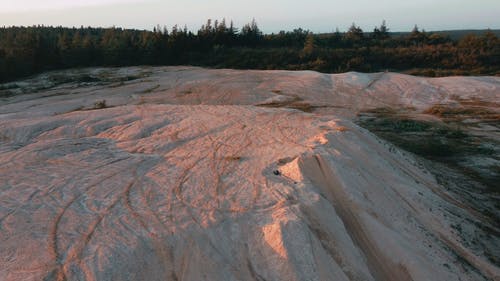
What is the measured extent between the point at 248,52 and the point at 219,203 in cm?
3478

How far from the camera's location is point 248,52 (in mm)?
41219

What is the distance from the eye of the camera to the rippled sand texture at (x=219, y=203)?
21.1 feet

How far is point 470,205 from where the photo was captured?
386 inches

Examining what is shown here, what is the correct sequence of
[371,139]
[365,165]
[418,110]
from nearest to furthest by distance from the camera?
1. [365,165]
2. [371,139]
3. [418,110]

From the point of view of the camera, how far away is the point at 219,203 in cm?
809

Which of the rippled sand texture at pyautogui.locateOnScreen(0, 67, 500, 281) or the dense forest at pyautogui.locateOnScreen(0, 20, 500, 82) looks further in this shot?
the dense forest at pyautogui.locateOnScreen(0, 20, 500, 82)

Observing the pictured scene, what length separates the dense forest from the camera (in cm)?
3422

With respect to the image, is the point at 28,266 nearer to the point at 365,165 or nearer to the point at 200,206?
the point at 200,206

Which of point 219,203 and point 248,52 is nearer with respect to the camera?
point 219,203

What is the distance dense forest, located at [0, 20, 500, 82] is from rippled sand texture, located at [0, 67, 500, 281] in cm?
2299

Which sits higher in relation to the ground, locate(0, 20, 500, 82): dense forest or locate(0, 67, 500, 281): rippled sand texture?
locate(0, 20, 500, 82): dense forest

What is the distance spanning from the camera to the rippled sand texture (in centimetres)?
643

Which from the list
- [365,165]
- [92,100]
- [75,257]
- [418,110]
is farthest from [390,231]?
[92,100]

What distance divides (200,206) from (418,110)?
53.6ft
